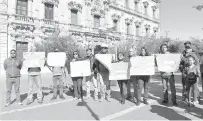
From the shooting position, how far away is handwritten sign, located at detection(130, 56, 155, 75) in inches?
220

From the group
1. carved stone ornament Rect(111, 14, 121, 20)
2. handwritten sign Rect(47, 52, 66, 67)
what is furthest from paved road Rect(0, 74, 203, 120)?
carved stone ornament Rect(111, 14, 121, 20)

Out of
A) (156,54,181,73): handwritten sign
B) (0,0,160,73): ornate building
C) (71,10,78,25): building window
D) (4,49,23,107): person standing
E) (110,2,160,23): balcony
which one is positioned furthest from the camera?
(110,2,160,23): balcony

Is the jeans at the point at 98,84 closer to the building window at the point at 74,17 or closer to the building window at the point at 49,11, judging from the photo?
the building window at the point at 49,11

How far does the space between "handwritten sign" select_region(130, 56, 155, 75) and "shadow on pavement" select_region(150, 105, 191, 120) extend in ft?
3.60

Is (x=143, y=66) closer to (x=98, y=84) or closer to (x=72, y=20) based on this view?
(x=98, y=84)

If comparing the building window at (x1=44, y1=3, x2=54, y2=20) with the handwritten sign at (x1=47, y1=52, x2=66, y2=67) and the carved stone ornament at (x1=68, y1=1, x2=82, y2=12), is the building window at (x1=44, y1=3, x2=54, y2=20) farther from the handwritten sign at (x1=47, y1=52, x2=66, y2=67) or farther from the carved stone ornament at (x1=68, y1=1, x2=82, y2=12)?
the handwritten sign at (x1=47, y1=52, x2=66, y2=67)

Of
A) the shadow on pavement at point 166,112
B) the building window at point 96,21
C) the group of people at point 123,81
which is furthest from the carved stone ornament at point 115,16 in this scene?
the shadow on pavement at point 166,112

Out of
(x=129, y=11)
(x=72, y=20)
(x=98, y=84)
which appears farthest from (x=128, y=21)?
(x=98, y=84)

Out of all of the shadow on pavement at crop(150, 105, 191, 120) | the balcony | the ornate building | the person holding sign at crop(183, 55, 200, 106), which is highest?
the balcony

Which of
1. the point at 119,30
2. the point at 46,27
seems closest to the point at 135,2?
the point at 119,30

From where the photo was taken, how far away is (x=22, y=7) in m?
18.2

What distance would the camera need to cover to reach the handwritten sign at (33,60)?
634cm

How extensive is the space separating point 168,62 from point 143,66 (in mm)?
806

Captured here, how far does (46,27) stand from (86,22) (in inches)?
235
